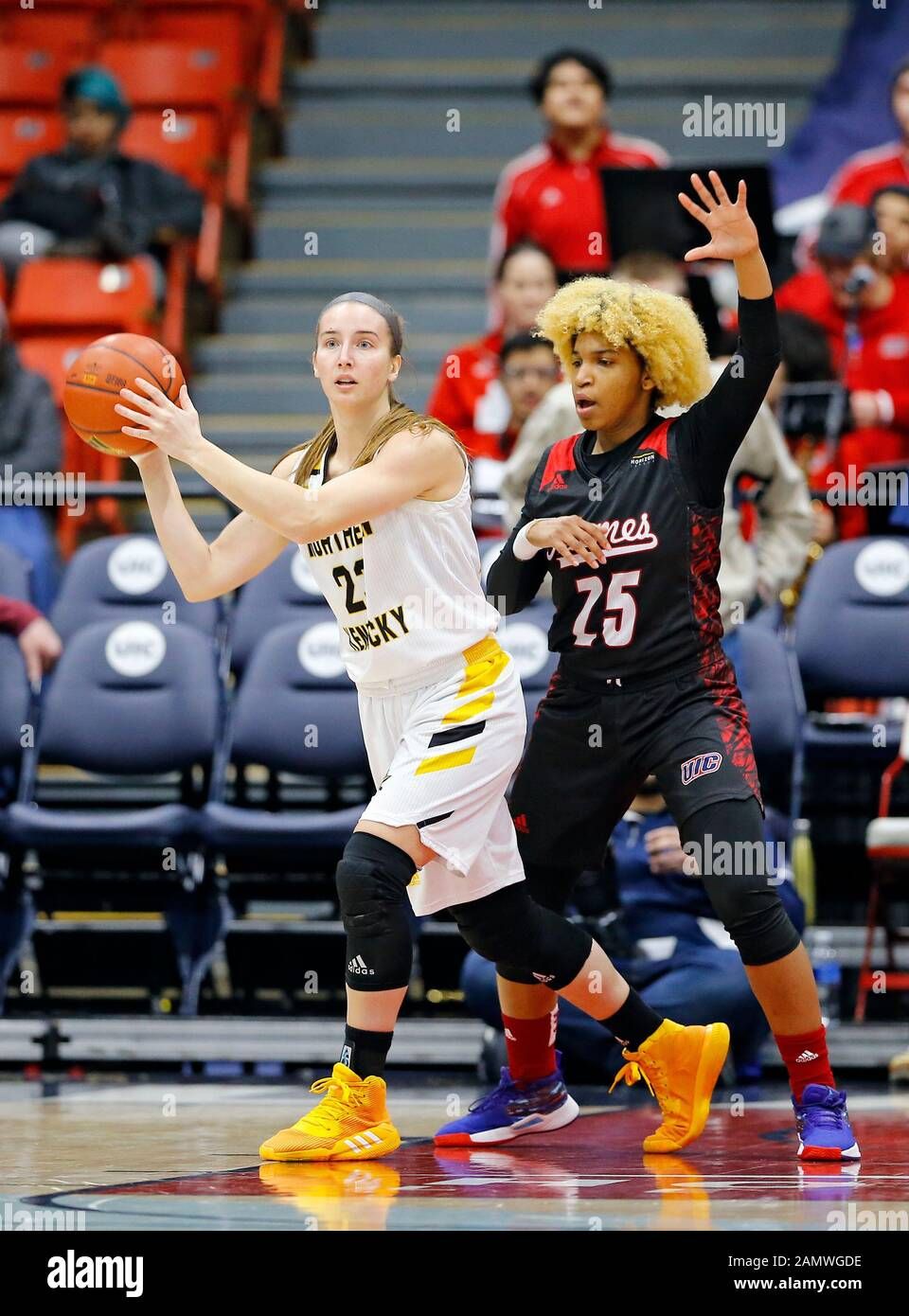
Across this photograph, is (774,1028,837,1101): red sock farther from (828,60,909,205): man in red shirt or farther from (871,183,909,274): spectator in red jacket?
(828,60,909,205): man in red shirt

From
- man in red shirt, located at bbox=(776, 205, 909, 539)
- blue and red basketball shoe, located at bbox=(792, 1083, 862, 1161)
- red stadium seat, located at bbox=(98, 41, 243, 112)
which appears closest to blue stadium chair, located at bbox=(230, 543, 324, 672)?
man in red shirt, located at bbox=(776, 205, 909, 539)

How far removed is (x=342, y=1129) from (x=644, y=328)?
1.73 meters

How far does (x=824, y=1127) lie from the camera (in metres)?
4.07

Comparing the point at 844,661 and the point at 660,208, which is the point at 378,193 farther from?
the point at 844,661

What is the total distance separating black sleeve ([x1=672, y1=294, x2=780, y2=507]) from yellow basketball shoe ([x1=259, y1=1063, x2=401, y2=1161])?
1.37 m

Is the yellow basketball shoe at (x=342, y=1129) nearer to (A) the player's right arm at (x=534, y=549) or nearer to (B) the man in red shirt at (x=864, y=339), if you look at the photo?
(A) the player's right arm at (x=534, y=549)

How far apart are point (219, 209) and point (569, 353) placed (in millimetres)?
6097

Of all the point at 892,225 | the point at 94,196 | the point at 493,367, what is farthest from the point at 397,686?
the point at 94,196

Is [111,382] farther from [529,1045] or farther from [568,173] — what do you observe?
[568,173]

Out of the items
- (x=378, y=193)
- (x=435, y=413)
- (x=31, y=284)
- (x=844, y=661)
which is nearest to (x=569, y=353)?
(x=844, y=661)

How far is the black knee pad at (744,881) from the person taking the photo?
404cm

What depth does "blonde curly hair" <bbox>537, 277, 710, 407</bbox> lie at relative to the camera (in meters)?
4.30

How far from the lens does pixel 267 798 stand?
7.01m
